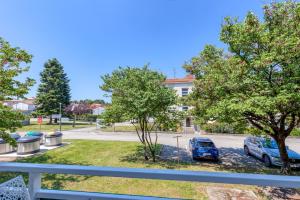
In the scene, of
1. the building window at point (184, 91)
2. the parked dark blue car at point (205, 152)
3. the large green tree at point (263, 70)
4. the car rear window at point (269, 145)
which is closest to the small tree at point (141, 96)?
the large green tree at point (263, 70)

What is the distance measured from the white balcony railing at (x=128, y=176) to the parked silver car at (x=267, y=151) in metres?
11.1

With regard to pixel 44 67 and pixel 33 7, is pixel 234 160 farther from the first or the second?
pixel 44 67

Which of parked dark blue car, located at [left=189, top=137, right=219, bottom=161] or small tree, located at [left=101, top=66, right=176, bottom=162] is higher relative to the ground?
small tree, located at [left=101, top=66, right=176, bottom=162]

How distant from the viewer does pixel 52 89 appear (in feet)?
117

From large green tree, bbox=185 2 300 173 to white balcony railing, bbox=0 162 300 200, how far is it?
6566mm

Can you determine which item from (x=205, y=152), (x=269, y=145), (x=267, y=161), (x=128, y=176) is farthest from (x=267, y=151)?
(x=128, y=176)

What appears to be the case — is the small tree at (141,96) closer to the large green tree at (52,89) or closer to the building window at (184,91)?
the building window at (184,91)

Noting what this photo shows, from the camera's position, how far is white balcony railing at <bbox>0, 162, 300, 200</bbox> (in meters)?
1.31

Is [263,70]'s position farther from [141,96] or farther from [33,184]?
[33,184]

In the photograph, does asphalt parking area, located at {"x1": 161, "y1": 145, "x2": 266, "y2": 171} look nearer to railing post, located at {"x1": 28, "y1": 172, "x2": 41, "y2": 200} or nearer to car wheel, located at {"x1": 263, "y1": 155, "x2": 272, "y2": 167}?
car wheel, located at {"x1": 263, "y1": 155, "x2": 272, "y2": 167}

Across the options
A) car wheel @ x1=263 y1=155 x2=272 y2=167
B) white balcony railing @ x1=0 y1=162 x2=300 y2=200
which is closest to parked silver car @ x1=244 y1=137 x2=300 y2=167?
car wheel @ x1=263 y1=155 x2=272 y2=167

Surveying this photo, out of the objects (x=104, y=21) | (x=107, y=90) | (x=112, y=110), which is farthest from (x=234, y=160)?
(x=104, y=21)

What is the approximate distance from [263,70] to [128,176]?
327 inches

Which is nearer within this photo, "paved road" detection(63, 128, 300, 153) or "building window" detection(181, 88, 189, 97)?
"paved road" detection(63, 128, 300, 153)
